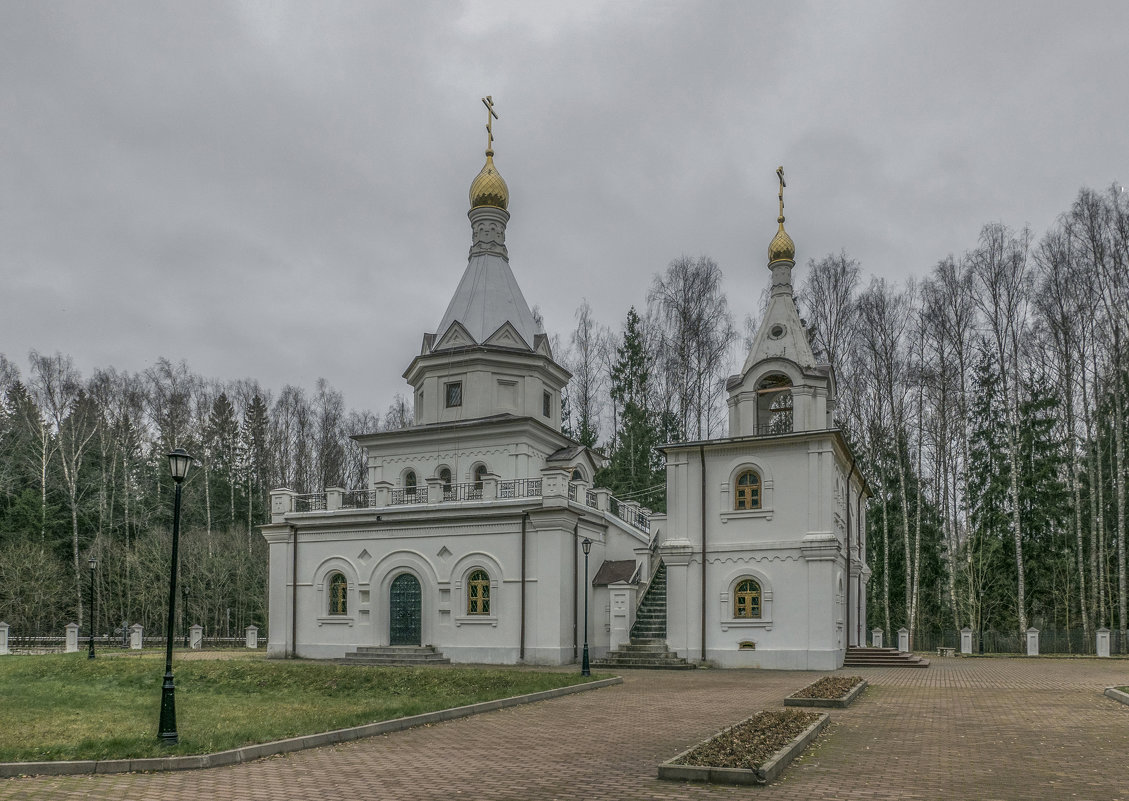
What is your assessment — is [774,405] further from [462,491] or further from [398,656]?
[398,656]

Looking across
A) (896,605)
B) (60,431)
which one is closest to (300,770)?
(896,605)

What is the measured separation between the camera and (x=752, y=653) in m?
24.2

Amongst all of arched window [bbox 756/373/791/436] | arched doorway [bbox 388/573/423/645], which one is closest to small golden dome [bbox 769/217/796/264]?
arched window [bbox 756/373/791/436]

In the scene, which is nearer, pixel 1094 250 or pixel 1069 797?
pixel 1069 797

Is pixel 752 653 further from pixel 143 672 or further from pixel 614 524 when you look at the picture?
pixel 143 672

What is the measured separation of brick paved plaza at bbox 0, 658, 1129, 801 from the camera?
8266mm

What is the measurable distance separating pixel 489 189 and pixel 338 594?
15189 millimetres

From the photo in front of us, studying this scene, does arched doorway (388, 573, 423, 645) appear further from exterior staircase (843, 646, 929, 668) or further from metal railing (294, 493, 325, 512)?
exterior staircase (843, 646, 929, 668)

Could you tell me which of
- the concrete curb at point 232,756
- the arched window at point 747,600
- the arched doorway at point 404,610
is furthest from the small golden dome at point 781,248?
the concrete curb at point 232,756

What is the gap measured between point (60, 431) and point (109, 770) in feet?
136

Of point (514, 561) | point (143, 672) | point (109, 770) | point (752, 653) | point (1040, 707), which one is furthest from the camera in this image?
point (514, 561)

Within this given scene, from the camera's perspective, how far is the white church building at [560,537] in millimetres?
24438

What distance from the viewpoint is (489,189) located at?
33125mm

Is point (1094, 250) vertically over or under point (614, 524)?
over
